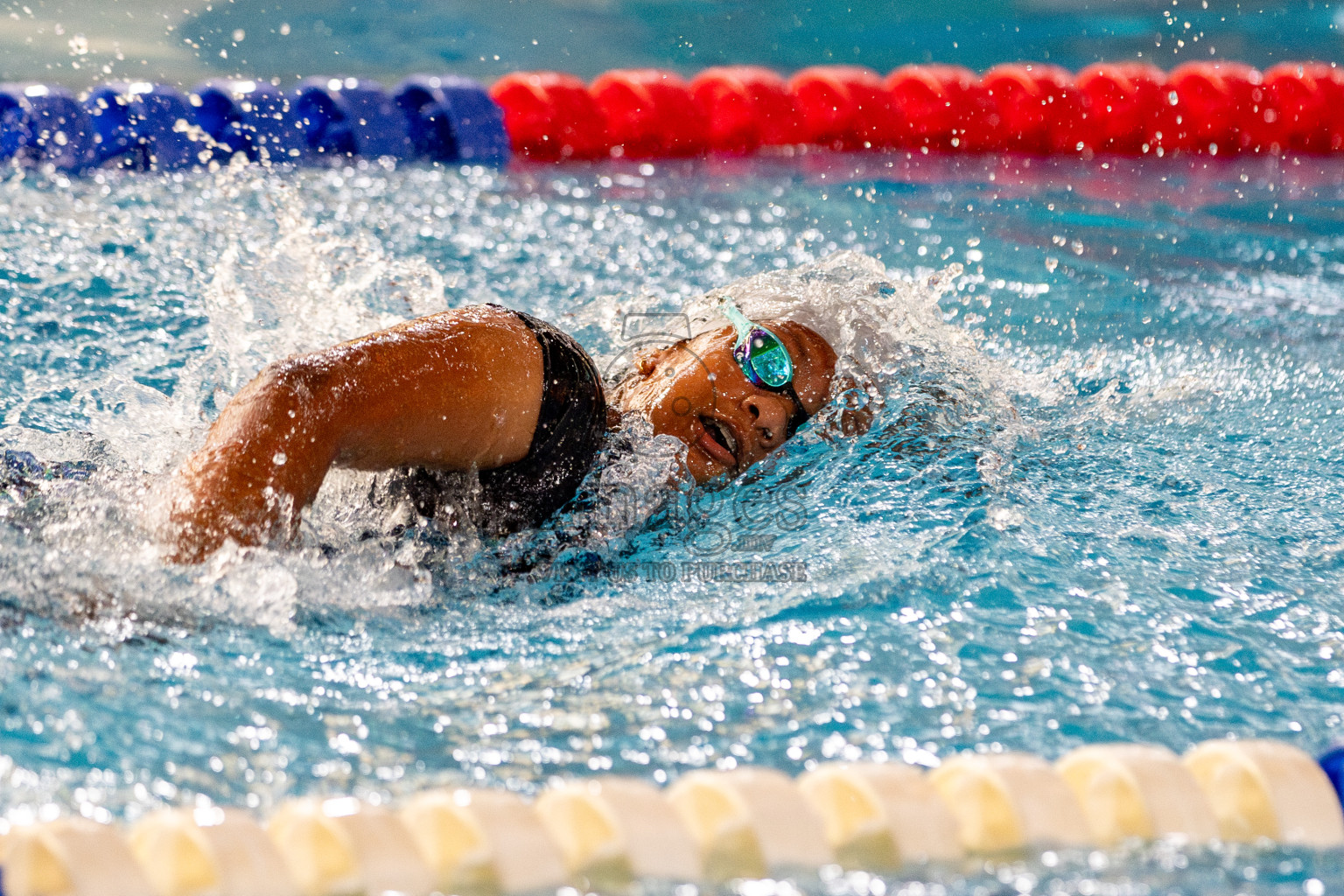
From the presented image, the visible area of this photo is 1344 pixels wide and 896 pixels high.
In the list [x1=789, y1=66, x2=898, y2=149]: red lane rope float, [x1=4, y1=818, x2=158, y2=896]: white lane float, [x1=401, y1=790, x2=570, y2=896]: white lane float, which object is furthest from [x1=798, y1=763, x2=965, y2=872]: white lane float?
[x1=789, y1=66, x2=898, y2=149]: red lane rope float

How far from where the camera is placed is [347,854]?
1.06m

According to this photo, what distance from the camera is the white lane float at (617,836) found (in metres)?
1.10

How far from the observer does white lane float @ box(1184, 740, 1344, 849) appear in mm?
1235

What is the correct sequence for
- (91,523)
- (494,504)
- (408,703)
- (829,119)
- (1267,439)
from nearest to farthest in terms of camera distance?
(408,703) < (91,523) < (494,504) < (1267,439) < (829,119)

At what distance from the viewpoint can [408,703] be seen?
54.0 inches

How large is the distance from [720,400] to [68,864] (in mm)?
1318

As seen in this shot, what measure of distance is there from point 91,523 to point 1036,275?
317 centimetres

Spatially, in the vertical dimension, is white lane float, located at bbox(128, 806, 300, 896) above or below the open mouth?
below

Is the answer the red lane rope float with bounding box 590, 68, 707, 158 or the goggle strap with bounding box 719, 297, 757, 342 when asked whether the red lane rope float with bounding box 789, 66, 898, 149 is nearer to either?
the red lane rope float with bounding box 590, 68, 707, 158

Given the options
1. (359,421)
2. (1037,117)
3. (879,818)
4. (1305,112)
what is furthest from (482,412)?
(1305,112)

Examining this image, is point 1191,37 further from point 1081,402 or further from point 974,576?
point 974,576

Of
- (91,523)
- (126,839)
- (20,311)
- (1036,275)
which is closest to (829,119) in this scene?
(1036,275)

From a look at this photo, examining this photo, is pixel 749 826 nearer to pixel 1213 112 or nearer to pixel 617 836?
pixel 617 836

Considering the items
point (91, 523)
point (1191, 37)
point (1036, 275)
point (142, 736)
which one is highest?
point (1191, 37)
